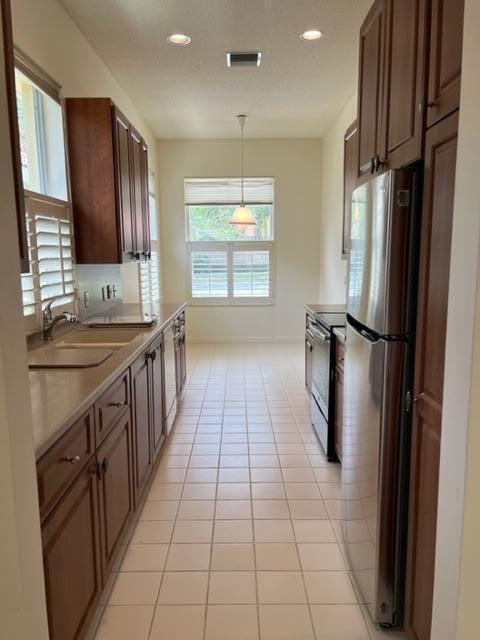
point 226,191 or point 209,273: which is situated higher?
point 226,191

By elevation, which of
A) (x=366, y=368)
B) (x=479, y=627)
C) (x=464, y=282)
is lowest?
(x=479, y=627)

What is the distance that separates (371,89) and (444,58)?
75cm

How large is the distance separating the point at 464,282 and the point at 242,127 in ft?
18.5

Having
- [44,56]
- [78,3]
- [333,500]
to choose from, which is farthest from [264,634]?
[78,3]

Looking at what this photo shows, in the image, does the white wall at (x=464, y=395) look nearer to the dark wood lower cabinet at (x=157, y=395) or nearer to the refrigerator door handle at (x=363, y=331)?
the refrigerator door handle at (x=363, y=331)

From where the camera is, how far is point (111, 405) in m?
1.89

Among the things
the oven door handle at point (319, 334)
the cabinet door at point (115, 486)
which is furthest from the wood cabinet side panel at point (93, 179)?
the oven door handle at point (319, 334)

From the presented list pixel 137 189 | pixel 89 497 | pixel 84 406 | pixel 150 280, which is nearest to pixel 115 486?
pixel 89 497

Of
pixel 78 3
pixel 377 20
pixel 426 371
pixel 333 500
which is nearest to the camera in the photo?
pixel 426 371

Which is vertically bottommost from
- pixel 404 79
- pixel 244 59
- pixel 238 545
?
pixel 238 545

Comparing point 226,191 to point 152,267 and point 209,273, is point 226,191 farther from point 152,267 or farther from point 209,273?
point 152,267

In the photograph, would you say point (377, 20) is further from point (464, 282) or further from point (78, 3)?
point (78, 3)

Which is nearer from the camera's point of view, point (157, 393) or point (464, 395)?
point (464, 395)

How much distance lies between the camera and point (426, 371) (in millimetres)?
1400
